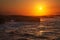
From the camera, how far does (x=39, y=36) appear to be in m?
1.16

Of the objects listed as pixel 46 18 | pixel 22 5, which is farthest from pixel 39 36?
pixel 22 5

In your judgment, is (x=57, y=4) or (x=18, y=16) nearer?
(x=18, y=16)

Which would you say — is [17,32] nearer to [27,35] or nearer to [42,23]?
[27,35]

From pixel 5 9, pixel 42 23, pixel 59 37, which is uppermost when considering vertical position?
pixel 5 9

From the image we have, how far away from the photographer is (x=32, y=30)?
4.03ft

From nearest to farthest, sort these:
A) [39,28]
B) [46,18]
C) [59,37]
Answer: [59,37]
[39,28]
[46,18]

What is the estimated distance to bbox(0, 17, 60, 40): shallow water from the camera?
1148 mm

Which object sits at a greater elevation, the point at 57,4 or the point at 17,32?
the point at 57,4

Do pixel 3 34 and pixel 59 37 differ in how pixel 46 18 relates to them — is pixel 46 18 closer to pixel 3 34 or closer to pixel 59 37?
pixel 59 37

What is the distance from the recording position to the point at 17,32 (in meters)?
1.20

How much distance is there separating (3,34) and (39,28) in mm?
322

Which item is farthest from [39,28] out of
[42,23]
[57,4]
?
[57,4]

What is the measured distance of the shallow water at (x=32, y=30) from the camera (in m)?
1.15

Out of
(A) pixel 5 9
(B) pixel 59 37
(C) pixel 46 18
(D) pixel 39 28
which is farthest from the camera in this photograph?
(A) pixel 5 9
